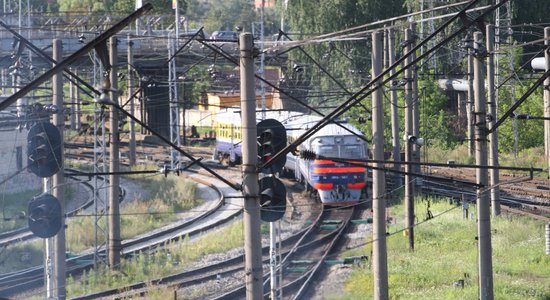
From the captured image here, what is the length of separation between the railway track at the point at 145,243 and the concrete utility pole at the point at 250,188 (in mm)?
8353

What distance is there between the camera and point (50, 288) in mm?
14070

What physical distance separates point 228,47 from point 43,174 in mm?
33552

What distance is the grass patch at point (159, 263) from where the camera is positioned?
18.1 metres

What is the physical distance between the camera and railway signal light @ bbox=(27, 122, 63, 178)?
1366cm

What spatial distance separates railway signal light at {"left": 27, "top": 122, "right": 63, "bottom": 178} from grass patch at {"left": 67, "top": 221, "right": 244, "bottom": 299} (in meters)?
3.54

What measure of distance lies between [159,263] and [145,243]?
3.03 m

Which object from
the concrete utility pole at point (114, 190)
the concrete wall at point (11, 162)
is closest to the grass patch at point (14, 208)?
the concrete wall at point (11, 162)

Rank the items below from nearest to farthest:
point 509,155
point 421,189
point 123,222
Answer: point 123,222 → point 421,189 → point 509,155

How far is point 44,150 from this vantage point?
13.6m

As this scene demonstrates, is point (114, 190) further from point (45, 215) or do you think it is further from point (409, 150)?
point (409, 150)

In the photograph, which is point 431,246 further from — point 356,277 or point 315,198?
point 315,198

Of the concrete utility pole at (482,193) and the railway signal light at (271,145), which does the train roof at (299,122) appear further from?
the railway signal light at (271,145)

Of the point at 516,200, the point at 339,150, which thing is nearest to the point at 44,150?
the point at 339,150

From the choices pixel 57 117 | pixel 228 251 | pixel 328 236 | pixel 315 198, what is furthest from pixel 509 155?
pixel 57 117
